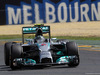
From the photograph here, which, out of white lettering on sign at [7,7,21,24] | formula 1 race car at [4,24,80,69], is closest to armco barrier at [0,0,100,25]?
white lettering on sign at [7,7,21,24]

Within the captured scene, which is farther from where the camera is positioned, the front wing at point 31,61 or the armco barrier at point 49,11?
the armco barrier at point 49,11

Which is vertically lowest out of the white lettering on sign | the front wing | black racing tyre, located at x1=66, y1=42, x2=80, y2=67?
the front wing

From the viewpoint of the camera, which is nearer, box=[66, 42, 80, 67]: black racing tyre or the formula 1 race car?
the formula 1 race car

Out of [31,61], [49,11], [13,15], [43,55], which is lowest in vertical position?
[31,61]

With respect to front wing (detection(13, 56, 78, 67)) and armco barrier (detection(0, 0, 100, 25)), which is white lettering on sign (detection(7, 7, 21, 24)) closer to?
armco barrier (detection(0, 0, 100, 25))

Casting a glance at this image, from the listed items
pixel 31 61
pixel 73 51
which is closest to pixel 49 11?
pixel 73 51

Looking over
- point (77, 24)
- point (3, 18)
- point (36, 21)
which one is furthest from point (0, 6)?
point (77, 24)

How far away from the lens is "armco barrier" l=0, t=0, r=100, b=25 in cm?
3850

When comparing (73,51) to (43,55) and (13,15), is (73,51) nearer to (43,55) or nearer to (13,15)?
(43,55)

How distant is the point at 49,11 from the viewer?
38.8 m

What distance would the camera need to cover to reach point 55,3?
1538 inches

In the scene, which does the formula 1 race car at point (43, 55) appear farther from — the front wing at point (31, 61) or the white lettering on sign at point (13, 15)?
the white lettering on sign at point (13, 15)

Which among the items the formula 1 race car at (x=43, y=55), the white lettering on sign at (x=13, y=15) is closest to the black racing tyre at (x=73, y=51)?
the formula 1 race car at (x=43, y=55)

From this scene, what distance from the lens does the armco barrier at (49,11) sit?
1516 inches
